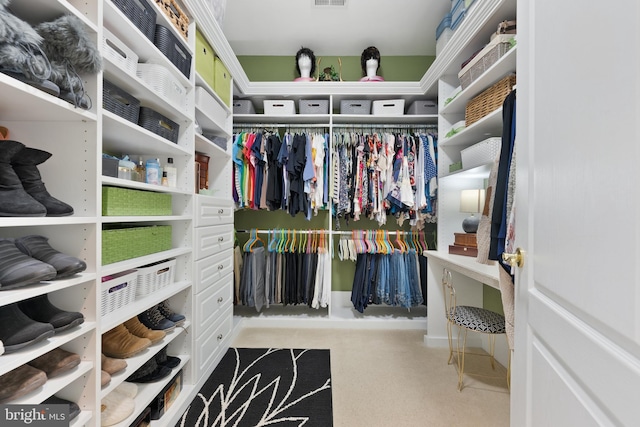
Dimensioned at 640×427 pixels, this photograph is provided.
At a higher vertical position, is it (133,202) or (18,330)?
(133,202)

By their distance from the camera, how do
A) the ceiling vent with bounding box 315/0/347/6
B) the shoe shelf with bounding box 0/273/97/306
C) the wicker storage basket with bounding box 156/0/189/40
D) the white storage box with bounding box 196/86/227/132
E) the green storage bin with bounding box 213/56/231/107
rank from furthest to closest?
the ceiling vent with bounding box 315/0/347/6, the green storage bin with bounding box 213/56/231/107, the white storage box with bounding box 196/86/227/132, the wicker storage basket with bounding box 156/0/189/40, the shoe shelf with bounding box 0/273/97/306

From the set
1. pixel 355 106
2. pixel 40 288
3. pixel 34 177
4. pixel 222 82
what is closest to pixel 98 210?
pixel 34 177

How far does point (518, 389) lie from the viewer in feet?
2.75

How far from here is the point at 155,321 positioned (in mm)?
1427

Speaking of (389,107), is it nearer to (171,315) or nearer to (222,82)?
(222,82)

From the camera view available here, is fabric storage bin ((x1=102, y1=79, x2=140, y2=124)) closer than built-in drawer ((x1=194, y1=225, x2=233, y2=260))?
Yes

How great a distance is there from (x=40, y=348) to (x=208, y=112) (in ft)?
5.28

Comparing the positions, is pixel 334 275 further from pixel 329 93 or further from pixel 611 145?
pixel 611 145

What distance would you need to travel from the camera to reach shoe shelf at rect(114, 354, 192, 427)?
1.17 metres

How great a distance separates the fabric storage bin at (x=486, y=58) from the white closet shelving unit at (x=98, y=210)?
5.79 ft

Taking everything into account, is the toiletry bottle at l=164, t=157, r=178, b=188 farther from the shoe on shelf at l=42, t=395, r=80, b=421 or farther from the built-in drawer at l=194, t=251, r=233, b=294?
the shoe on shelf at l=42, t=395, r=80, b=421

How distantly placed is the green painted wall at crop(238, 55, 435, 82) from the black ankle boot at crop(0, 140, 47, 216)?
2524 mm

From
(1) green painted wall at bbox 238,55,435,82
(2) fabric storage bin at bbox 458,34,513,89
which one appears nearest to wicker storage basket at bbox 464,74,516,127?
(2) fabric storage bin at bbox 458,34,513,89

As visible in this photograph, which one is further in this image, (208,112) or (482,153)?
(208,112)
